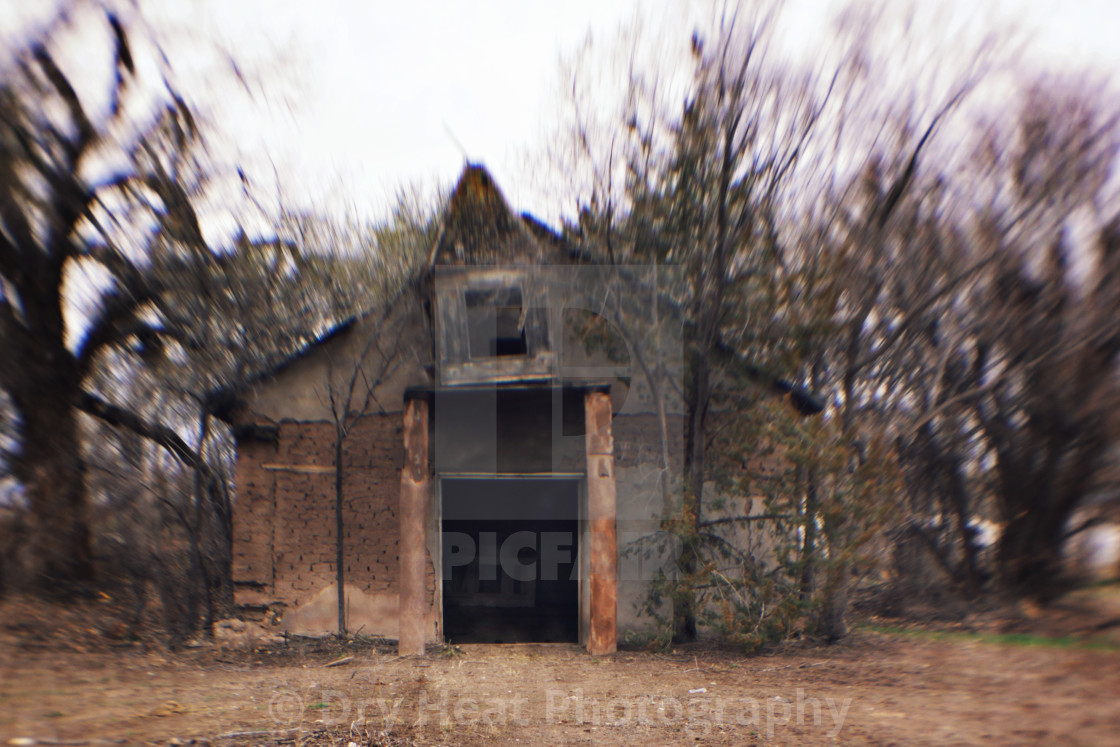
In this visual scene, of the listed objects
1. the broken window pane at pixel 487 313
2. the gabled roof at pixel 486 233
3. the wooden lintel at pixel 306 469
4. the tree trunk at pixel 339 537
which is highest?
the gabled roof at pixel 486 233

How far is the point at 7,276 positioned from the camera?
9.68m

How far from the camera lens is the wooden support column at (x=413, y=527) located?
938cm

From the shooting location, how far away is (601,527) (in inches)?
383

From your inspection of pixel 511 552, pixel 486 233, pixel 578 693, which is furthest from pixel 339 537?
pixel 511 552

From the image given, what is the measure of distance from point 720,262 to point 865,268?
2229mm

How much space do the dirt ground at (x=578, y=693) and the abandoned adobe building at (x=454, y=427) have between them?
39.3 inches

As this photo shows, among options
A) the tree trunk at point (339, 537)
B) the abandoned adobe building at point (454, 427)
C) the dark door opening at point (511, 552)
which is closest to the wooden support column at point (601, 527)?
the abandoned adobe building at point (454, 427)

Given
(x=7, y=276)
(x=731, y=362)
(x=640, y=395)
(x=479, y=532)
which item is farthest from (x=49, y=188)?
(x=479, y=532)

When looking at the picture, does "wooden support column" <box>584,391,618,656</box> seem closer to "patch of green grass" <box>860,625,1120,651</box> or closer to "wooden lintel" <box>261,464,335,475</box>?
"wooden lintel" <box>261,464,335,475</box>

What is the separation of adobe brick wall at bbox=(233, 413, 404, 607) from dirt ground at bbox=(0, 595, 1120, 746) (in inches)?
37.6

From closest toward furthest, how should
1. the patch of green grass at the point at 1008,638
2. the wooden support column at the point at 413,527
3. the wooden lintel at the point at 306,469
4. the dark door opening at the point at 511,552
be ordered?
the patch of green grass at the point at 1008,638 → the wooden support column at the point at 413,527 → the wooden lintel at the point at 306,469 → the dark door opening at the point at 511,552

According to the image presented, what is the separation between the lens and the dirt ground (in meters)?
5.44

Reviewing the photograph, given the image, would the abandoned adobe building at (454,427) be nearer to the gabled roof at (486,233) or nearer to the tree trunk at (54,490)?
the gabled roof at (486,233)

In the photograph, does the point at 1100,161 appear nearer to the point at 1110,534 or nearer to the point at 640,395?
the point at 1110,534
